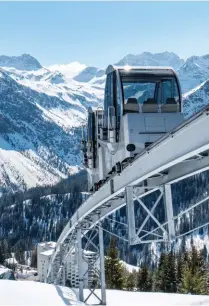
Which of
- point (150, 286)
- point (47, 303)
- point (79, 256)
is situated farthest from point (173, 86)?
point (150, 286)

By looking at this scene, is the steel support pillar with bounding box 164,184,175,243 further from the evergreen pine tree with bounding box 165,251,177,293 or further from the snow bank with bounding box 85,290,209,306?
the evergreen pine tree with bounding box 165,251,177,293

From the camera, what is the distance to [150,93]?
19969 mm

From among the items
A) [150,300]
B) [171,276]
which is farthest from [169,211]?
[171,276]

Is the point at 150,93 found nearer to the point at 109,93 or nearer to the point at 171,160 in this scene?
the point at 109,93

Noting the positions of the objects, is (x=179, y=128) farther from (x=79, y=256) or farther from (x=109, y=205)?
(x=79, y=256)

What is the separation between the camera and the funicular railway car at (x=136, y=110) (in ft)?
57.7

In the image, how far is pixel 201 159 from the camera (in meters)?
14.1

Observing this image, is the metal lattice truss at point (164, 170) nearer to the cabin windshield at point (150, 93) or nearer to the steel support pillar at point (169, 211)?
the steel support pillar at point (169, 211)

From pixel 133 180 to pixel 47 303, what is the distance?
594 inches

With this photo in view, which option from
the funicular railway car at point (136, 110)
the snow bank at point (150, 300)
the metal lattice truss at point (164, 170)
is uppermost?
the funicular railway car at point (136, 110)

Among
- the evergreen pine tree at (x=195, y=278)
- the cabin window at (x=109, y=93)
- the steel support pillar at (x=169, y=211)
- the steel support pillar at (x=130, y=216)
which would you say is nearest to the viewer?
the steel support pillar at (x=130, y=216)

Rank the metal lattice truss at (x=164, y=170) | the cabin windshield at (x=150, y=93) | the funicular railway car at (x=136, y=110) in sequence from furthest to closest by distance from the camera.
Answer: the cabin windshield at (x=150, y=93) → the funicular railway car at (x=136, y=110) → the metal lattice truss at (x=164, y=170)

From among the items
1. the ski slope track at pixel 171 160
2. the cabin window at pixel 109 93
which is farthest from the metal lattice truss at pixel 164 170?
the cabin window at pixel 109 93

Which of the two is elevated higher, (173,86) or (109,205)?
(173,86)
